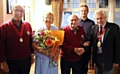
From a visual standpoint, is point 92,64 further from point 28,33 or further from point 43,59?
point 28,33

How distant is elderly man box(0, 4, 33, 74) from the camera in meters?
2.46

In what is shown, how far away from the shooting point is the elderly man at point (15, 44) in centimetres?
246

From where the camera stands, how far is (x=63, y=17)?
5320mm

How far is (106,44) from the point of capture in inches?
107

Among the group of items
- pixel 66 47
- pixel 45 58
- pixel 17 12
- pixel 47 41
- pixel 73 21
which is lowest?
pixel 45 58

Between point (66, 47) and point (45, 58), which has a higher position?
point (66, 47)

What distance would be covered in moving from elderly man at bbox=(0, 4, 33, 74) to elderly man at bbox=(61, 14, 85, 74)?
1.86 feet

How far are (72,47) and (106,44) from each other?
19.1 inches

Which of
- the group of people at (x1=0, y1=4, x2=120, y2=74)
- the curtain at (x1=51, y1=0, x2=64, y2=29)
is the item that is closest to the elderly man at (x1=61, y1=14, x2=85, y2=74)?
the group of people at (x1=0, y1=4, x2=120, y2=74)

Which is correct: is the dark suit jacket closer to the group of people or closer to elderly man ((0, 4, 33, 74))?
the group of people

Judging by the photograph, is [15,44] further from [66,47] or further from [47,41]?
[66,47]

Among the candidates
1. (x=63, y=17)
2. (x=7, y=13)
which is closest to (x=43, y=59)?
(x=7, y=13)

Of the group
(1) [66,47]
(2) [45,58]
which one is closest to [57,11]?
(1) [66,47]

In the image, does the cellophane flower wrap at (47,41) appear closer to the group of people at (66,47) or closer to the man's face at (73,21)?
the group of people at (66,47)
